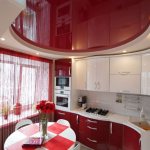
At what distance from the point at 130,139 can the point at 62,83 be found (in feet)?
6.44

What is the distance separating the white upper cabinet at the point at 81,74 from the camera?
3.19 meters

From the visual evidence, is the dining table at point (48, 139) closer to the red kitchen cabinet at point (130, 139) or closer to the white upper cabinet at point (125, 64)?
the red kitchen cabinet at point (130, 139)

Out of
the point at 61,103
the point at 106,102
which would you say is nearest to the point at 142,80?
the point at 106,102

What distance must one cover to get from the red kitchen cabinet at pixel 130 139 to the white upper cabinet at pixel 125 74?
0.74 m

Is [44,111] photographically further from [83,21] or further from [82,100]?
[82,100]

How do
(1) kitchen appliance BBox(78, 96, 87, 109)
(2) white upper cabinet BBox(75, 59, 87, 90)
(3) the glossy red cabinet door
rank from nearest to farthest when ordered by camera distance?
(3) the glossy red cabinet door, (2) white upper cabinet BBox(75, 59, 87, 90), (1) kitchen appliance BBox(78, 96, 87, 109)

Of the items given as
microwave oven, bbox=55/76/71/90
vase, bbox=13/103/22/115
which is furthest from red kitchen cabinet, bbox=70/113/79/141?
vase, bbox=13/103/22/115

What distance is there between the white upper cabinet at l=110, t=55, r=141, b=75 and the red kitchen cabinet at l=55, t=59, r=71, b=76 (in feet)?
3.57

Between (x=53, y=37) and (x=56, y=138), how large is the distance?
159 centimetres

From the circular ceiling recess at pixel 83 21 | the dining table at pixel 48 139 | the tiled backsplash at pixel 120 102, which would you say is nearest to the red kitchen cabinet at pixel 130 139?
the tiled backsplash at pixel 120 102

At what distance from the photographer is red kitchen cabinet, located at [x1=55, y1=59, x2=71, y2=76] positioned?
3.24 meters

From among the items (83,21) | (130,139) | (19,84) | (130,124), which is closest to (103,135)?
(130,139)

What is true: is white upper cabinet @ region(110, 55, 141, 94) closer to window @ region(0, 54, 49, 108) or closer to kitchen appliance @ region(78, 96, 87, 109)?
kitchen appliance @ region(78, 96, 87, 109)

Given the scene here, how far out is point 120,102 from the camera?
293 cm
